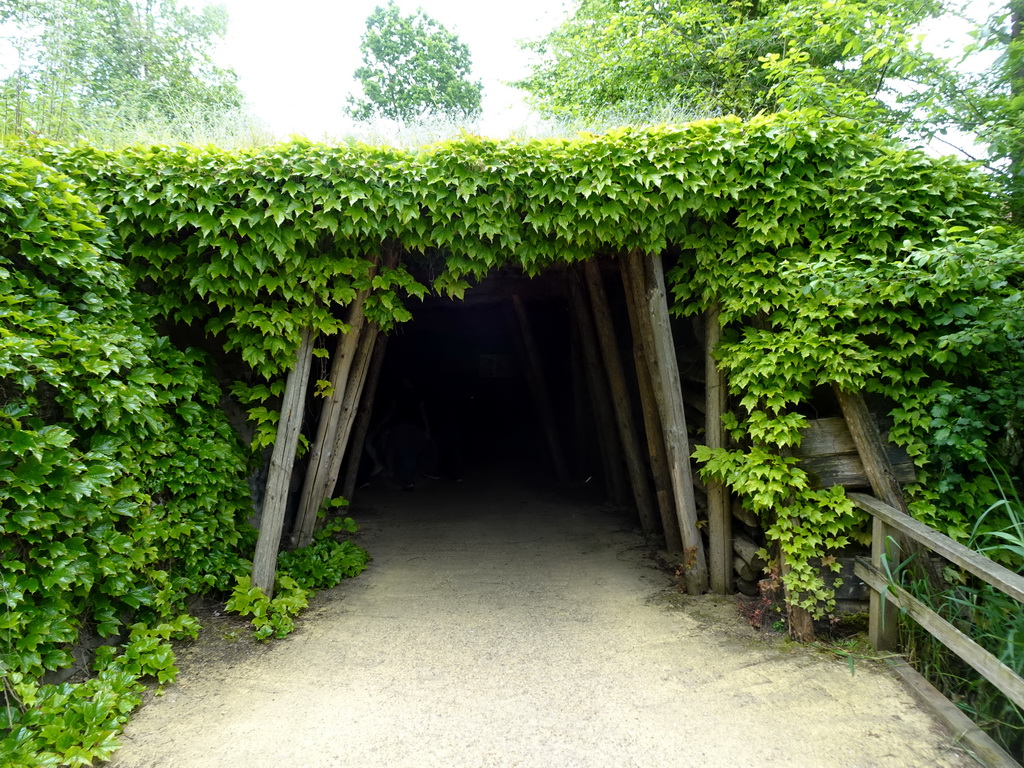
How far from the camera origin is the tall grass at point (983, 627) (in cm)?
249

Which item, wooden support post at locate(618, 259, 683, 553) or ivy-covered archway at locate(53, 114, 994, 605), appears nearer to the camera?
ivy-covered archway at locate(53, 114, 994, 605)

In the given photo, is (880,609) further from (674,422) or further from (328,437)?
(328,437)

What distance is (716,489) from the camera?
13.8 ft

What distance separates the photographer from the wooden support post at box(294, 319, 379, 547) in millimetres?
4672

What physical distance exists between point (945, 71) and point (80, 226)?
227 inches

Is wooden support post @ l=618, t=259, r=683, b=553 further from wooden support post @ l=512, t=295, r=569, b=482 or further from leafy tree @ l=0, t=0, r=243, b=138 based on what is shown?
leafy tree @ l=0, t=0, r=243, b=138

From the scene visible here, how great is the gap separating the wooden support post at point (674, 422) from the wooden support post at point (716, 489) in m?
0.11

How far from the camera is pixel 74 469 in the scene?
8.74 feet

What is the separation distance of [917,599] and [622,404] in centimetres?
334

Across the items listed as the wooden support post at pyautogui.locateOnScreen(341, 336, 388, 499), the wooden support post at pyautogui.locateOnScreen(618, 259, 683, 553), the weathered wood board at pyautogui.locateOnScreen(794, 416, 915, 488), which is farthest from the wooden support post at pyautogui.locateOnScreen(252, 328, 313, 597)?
the weathered wood board at pyautogui.locateOnScreen(794, 416, 915, 488)

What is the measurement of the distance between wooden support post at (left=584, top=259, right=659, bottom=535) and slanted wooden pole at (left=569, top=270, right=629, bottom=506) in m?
0.78

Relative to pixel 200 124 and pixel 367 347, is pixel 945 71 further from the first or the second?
pixel 200 124

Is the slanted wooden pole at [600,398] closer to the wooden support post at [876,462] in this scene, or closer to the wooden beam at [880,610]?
the wooden support post at [876,462]

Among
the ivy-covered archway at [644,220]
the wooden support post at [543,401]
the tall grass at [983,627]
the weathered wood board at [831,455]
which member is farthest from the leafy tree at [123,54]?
the tall grass at [983,627]
